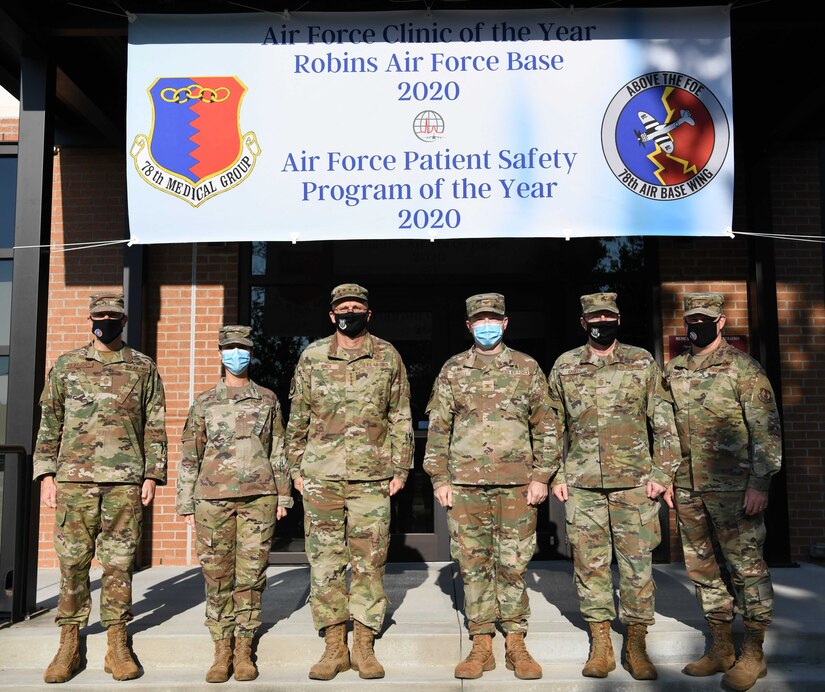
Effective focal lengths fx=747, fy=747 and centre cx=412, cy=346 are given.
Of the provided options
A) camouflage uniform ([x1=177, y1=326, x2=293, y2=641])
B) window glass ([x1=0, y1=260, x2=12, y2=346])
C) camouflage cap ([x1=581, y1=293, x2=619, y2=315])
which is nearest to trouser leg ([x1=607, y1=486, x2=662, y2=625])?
camouflage cap ([x1=581, y1=293, x2=619, y2=315])

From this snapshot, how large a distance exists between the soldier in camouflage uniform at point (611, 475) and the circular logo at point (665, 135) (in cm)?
117

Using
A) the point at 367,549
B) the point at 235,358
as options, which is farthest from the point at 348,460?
the point at 235,358

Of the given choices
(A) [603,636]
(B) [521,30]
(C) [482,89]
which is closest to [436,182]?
(C) [482,89]

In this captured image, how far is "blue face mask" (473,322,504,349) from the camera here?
163 inches

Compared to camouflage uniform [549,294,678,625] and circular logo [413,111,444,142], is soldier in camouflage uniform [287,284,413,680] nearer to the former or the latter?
camouflage uniform [549,294,678,625]

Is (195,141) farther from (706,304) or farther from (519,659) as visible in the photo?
(519,659)

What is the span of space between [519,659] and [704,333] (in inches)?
79.8

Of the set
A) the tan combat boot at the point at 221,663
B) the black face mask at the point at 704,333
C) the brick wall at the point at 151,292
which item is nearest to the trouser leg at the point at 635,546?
the black face mask at the point at 704,333

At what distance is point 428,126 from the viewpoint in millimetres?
4867

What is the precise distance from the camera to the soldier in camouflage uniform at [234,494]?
398 centimetres

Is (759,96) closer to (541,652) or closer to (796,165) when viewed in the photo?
(796,165)

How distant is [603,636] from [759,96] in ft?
14.8

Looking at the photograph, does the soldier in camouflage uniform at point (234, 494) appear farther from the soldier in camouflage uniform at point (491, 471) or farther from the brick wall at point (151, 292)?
the brick wall at point (151, 292)

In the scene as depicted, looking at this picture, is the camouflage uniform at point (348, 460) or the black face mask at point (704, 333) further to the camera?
the black face mask at point (704, 333)
